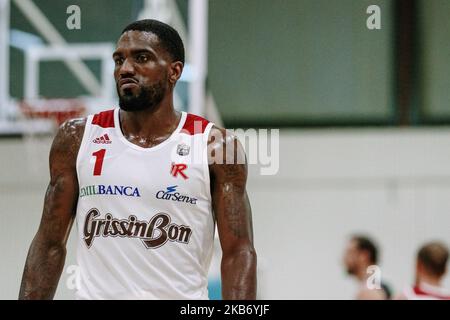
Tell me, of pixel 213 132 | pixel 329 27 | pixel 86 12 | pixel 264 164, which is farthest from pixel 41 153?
pixel 213 132

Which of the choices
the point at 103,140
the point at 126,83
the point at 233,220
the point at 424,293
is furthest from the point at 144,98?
the point at 424,293

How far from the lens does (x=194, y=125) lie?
3512 mm

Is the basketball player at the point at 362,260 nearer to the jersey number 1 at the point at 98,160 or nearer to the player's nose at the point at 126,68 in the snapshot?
the jersey number 1 at the point at 98,160

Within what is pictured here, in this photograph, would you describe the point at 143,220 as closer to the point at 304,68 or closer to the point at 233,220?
the point at 233,220

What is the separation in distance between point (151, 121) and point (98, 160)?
0.27 m

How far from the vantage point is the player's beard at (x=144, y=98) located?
3322 millimetres

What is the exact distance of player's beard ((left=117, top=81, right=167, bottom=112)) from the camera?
131 inches

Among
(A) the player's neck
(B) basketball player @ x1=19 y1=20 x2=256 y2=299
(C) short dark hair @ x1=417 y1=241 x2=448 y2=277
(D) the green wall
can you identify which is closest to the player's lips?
(B) basketball player @ x1=19 y1=20 x2=256 y2=299

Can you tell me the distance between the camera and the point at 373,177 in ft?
31.0

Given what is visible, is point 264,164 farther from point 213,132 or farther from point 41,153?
point 213,132

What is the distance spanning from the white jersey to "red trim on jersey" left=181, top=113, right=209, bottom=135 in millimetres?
79

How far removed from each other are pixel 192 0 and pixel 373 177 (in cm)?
317

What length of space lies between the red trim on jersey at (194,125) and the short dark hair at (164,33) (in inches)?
9.5

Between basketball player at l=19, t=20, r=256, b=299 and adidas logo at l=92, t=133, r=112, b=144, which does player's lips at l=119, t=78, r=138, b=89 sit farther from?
adidas logo at l=92, t=133, r=112, b=144
